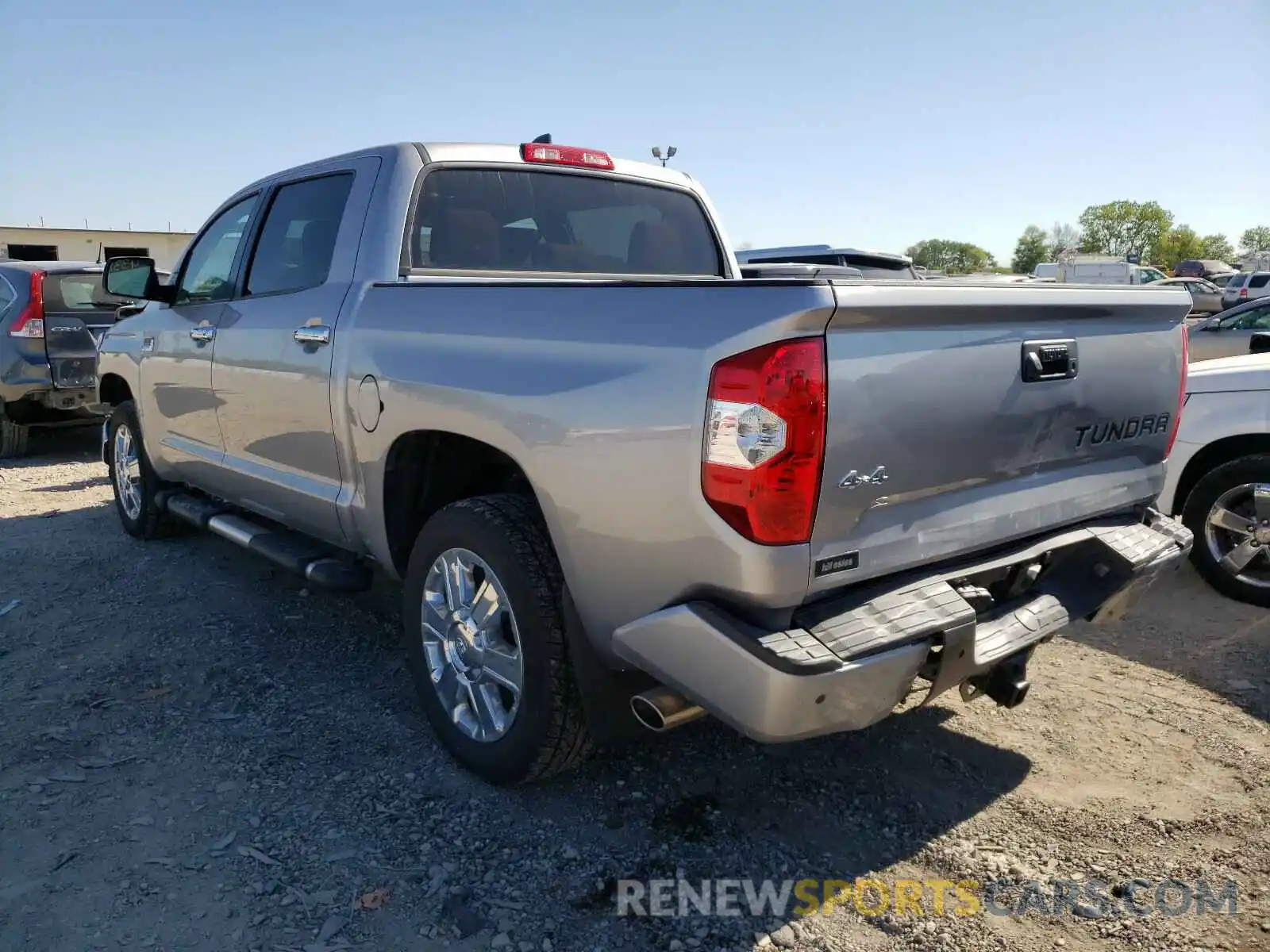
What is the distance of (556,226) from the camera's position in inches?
160

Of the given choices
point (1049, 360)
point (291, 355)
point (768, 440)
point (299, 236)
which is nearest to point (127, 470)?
point (299, 236)

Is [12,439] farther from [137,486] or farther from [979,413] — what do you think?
[979,413]

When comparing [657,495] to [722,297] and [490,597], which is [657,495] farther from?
[490,597]

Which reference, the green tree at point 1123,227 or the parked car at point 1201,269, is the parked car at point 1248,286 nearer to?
the parked car at point 1201,269

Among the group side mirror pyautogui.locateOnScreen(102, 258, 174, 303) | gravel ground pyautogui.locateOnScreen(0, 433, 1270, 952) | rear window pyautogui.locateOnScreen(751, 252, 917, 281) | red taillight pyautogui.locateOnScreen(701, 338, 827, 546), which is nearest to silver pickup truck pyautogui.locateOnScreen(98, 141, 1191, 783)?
red taillight pyautogui.locateOnScreen(701, 338, 827, 546)

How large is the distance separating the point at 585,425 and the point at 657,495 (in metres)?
0.29

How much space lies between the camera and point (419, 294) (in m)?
3.21

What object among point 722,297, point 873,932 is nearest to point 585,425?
point 722,297

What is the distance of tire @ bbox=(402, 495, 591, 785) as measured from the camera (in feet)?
9.14

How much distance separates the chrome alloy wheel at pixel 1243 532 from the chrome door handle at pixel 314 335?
13.8 feet

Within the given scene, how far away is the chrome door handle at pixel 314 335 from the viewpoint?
3.58 meters

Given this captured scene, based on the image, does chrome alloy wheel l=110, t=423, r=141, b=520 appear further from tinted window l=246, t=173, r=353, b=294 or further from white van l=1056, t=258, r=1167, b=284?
white van l=1056, t=258, r=1167, b=284

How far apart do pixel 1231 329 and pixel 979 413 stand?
9.75 m

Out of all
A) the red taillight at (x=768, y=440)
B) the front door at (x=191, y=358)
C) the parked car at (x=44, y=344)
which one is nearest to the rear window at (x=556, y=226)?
the front door at (x=191, y=358)
